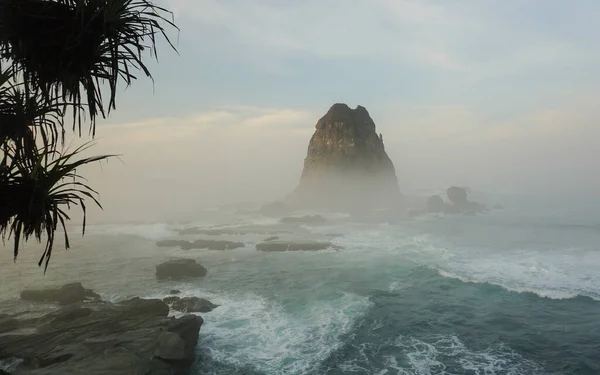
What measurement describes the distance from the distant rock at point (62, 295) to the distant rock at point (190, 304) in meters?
5.94

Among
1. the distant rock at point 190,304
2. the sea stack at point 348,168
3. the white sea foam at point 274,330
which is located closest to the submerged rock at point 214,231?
the white sea foam at point 274,330

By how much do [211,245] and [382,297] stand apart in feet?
85.2

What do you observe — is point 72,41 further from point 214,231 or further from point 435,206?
point 435,206

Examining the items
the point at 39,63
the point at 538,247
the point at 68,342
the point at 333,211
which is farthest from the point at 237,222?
the point at 39,63

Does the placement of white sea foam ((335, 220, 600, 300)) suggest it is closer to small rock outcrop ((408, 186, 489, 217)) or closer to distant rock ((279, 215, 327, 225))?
distant rock ((279, 215, 327, 225))

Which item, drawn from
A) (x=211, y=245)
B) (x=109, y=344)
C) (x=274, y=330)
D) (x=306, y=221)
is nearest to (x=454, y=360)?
(x=274, y=330)

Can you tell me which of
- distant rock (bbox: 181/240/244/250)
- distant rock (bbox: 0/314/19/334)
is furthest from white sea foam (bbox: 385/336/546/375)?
distant rock (bbox: 181/240/244/250)

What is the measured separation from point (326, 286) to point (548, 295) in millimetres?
15055

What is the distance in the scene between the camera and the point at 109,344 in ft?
51.8

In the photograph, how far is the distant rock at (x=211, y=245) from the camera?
1772 inches

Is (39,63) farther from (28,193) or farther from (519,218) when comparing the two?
(519,218)

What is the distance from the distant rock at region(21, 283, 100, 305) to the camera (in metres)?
25.3

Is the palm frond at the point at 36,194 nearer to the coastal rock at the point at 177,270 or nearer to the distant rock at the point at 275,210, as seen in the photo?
the coastal rock at the point at 177,270

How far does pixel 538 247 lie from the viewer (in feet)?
134
